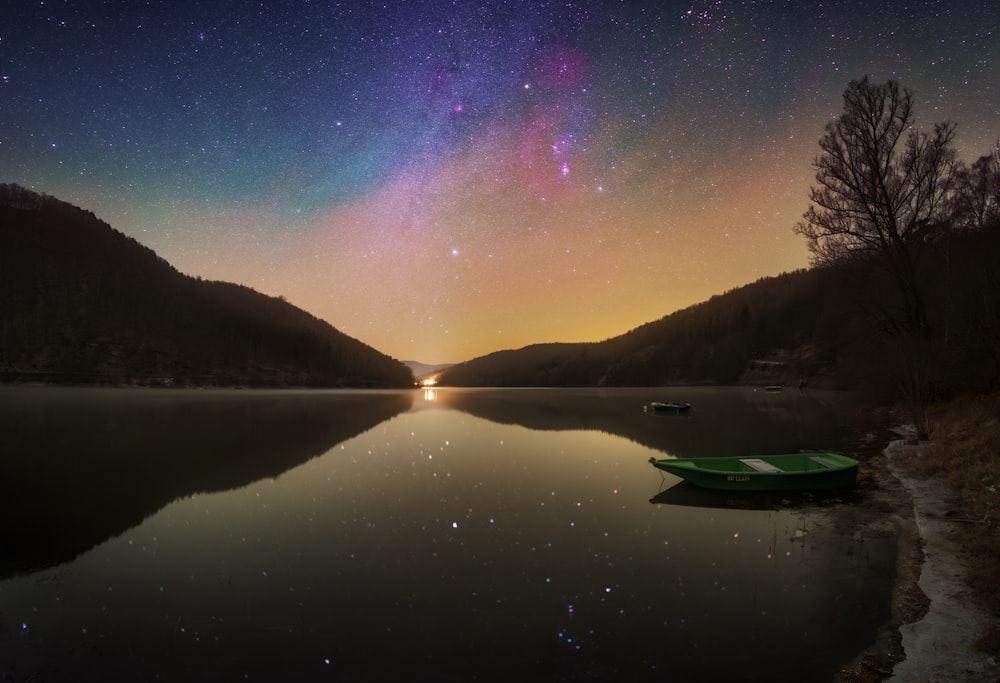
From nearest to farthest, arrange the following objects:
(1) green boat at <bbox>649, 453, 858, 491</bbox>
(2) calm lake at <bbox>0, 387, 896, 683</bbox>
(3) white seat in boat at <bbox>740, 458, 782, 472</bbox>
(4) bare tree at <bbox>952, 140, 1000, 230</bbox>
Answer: (2) calm lake at <bbox>0, 387, 896, 683</bbox>, (1) green boat at <bbox>649, 453, 858, 491</bbox>, (3) white seat in boat at <bbox>740, 458, 782, 472</bbox>, (4) bare tree at <bbox>952, 140, 1000, 230</bbox>

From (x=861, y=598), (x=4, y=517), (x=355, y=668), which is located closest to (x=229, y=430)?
(x=4, y=517)

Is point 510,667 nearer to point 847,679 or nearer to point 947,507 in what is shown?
point 847,679

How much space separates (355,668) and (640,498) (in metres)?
13.9

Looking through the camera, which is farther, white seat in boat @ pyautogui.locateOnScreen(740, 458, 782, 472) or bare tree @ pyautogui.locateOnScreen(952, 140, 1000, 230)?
bare tree @ pyautogui.locateOnScreen(952, 140, 1000, 230)

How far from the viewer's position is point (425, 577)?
37.5 ft

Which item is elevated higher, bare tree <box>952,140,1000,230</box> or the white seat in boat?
bare tree <box>952,140,1000,230</box>

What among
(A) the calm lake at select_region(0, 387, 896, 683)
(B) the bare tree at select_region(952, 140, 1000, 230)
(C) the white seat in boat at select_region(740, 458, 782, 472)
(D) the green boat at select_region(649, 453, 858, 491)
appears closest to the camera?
(A) the calm lake at select_region(0, 387, 896, 683)

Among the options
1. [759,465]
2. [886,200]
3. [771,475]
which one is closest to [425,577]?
[771,475]

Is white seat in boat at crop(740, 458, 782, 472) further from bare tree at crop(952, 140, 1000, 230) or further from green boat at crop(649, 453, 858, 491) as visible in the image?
bare tree at crop(952, 140, 1000, 230)

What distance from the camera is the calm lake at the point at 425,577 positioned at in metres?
7.76

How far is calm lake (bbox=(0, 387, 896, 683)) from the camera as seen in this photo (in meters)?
7.76

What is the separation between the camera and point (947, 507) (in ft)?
46.5

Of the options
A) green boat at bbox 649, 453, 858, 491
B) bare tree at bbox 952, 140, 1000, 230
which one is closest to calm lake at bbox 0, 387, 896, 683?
green boat at bbox 649, 453, 858, 491

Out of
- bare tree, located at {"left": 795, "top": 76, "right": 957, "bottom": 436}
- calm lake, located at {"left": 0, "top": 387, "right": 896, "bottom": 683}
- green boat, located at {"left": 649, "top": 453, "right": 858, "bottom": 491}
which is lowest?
calm lake, located at {"left": 0, "top": 387, "right": 896, "bottom": 683}
